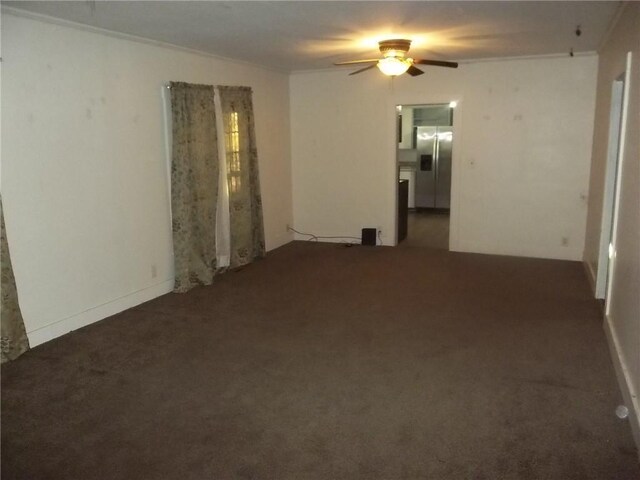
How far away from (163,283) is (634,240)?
4.08 m

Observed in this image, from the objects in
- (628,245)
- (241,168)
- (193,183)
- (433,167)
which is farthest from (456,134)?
(628,245)

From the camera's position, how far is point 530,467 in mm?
2424

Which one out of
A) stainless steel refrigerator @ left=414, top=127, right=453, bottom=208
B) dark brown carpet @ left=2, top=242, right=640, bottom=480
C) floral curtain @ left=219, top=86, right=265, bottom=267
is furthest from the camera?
stainless steel refrigerator @ left=414, top=127, right=453, bottom=208

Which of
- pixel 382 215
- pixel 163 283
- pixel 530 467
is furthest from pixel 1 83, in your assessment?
pixel 382 215

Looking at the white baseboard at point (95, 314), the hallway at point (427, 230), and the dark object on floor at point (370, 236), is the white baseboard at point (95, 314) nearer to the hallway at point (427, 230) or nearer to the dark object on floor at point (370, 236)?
the dark object on floor at point (370, 236)

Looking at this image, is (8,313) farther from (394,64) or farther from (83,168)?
(394,64)

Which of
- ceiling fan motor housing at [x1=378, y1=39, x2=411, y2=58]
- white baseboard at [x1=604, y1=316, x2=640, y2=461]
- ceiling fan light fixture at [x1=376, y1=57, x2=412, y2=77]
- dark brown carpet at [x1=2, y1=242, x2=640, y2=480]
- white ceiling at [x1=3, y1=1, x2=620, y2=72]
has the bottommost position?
dark brown carpet at [x1=2, y1=242, x2=640, y2=480]

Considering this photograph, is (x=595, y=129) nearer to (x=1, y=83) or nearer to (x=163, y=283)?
(x=163, y=283)

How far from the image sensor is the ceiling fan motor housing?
4465mm

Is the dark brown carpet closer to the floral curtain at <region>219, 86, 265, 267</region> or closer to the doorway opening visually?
the floral curtain at <region>219, 86, 265, 267</region>

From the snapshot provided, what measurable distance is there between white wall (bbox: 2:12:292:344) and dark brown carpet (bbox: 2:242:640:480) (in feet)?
1.10

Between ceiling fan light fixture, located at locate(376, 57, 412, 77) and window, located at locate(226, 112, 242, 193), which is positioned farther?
window, located at locate(226, 112, 242, 193)

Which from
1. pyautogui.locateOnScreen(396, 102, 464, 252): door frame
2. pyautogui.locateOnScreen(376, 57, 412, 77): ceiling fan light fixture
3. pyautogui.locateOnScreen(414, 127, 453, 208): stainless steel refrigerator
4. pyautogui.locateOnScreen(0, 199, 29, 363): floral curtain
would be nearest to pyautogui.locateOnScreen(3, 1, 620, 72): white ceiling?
pyautogui.locateOnScreen(376, 57, 412, 77): ceiling fan light fixture

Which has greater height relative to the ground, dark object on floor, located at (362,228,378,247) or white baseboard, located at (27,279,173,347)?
dark object on floor, located at (362,228,378,247)
